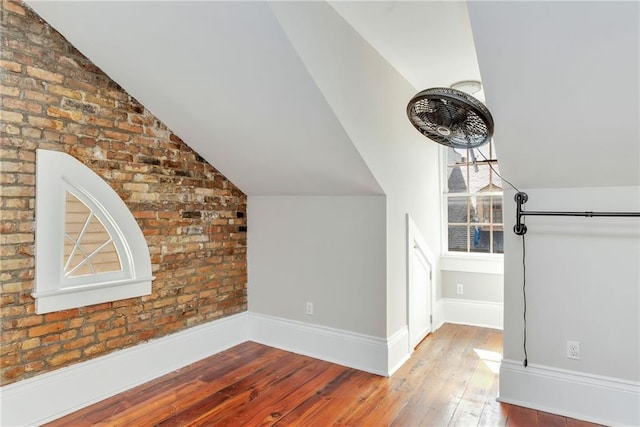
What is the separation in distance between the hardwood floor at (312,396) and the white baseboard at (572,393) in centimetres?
7

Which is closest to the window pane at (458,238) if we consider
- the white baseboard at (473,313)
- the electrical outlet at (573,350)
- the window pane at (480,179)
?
the window pane at (480,179)

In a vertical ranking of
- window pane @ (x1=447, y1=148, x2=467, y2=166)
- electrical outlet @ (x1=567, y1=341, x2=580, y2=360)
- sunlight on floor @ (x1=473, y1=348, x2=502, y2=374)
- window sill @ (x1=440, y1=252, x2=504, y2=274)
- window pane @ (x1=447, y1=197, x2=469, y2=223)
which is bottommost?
sunlight on floor @ (x1=473, y1=348, x2=502, y2=374)

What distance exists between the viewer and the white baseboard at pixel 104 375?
2172mm

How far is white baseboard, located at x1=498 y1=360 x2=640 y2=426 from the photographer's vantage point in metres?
2.19

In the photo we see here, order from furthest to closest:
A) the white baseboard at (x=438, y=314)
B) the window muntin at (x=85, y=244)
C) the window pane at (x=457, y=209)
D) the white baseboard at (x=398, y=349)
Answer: the window pane at (x=457, y=209) < the white baseboard at (x=438, y=314) < the white baseboard at (x=398, y=349) < the window muntin at (x=85, y=244)

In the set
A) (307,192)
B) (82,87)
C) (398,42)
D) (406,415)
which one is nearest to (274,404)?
(406,415)

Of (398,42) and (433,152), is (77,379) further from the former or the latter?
(433,152)

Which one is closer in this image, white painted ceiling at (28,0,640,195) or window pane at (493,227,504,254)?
white painted ceiling at (28,0,640,195)

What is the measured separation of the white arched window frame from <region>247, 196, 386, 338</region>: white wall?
1049mm

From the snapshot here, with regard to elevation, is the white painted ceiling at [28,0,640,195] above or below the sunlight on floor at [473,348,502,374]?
above

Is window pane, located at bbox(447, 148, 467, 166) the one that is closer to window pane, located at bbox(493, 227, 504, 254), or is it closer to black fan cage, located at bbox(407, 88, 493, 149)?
window pane, located at bbox(493, 227, 504, 254)

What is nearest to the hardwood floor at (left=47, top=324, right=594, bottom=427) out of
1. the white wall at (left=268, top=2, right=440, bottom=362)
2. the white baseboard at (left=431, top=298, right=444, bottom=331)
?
the white wall at (left=268, top=2, right=440, bottom=362)

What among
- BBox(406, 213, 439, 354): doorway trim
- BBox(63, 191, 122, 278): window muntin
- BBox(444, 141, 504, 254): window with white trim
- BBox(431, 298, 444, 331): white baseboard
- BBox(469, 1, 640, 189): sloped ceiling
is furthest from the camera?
BBox(444, 141, 504, 254): window with white trim

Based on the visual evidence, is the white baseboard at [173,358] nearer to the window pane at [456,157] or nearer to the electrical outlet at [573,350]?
the electrical outlet at [573,350]
